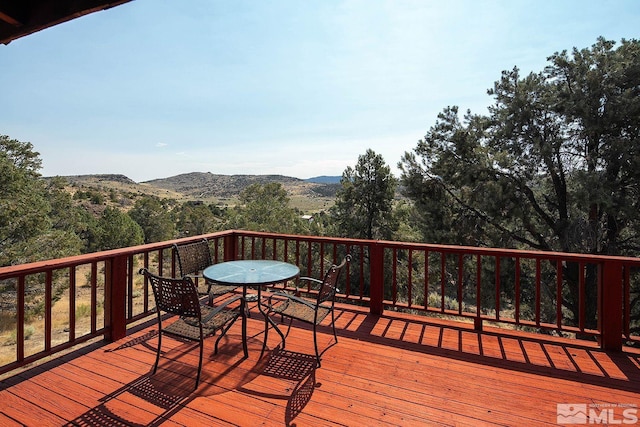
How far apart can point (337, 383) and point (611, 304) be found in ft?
9.32

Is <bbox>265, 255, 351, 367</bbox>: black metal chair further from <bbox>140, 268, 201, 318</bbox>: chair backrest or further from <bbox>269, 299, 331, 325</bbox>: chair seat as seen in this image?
<bbox>140, 268, 201, 318</bbox>: chair backrest

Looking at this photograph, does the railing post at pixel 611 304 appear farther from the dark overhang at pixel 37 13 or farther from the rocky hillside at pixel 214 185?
the rocky hillside at pixel 214 185

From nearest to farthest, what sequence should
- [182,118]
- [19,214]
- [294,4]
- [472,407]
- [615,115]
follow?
[472,407]
[294,4]
[615,115]
[19,214]
[182,118]

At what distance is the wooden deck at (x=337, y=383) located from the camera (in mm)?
2064

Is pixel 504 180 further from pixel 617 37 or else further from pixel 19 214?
pixel 19 214

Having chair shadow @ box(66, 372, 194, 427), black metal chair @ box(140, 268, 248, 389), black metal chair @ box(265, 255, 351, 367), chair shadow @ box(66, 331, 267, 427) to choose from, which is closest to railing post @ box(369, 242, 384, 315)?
black metal chair @ box(265, 255, 351, 367)

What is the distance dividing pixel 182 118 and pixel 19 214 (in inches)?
258

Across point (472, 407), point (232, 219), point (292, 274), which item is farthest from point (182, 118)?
point (472, 407)

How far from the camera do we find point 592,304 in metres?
8.68

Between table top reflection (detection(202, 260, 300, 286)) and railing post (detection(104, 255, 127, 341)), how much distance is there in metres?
0.88

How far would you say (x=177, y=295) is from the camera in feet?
7.82

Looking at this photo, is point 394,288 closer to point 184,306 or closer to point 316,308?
point 316,308

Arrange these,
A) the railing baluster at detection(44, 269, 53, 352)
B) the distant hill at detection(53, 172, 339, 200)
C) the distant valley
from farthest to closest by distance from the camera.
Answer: the distant hill at detection(53, 172, 339, 200) < the distant valley < the railing baluster at detection(44, 269, 53, 352)

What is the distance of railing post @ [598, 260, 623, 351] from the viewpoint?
9.86 feet
